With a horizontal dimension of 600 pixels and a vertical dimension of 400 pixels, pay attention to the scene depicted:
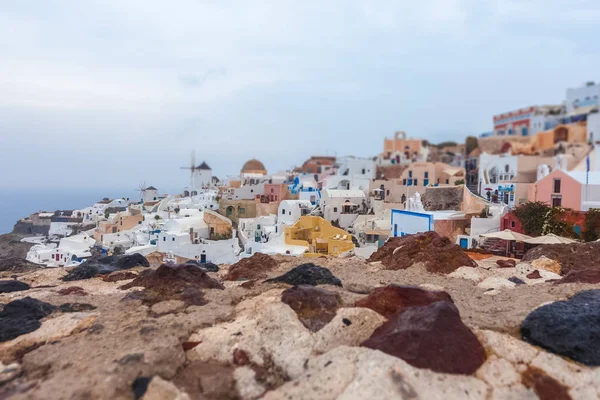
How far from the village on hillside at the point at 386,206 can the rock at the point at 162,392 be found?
18.2 meters

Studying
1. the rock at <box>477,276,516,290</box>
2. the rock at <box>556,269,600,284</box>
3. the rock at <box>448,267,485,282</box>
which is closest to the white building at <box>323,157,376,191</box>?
the rock at <box>448,267,485,282</box>

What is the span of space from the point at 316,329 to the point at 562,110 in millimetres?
74828

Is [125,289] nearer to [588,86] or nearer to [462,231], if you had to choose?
[462,231]

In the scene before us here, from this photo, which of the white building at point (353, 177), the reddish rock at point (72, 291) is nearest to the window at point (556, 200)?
the white building at point (353, 177)

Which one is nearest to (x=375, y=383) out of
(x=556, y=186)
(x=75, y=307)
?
(x=75, y=307)

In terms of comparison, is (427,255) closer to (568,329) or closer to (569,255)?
(569,255)

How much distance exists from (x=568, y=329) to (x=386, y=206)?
30.7 metres

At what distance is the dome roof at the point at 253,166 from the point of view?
240 ft

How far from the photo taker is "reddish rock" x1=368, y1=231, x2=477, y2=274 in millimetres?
14859

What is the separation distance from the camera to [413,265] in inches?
603

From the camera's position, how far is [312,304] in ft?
29.4

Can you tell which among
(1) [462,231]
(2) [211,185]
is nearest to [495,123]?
(2) [211,185]

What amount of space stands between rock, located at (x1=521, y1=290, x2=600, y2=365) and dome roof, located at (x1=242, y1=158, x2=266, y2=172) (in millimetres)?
65749

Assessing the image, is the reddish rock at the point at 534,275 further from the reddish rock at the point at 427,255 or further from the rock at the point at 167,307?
the rock at the point at 167,307
